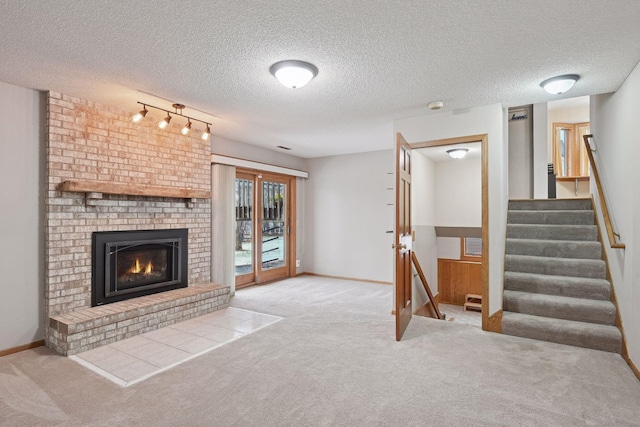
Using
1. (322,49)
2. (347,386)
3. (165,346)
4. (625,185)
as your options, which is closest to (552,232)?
(625,185)

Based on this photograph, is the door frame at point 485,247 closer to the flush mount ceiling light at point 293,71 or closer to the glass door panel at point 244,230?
the flush mount ceiling light at point 293,71

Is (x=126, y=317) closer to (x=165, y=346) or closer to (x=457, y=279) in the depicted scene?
(x=165, y=346)

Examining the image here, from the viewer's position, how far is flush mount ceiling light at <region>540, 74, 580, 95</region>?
298 centimetres

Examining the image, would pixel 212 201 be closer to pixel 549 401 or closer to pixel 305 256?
pixel 305 256

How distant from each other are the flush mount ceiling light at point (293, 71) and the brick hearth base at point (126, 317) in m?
2.75

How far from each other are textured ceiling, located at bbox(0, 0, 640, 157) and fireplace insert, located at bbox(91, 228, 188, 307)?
1546mm

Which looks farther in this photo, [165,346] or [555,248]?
[555,248]

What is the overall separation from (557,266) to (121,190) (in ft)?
16.2

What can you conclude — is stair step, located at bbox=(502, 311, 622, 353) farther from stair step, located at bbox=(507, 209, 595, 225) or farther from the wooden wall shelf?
the wooden wall shelf

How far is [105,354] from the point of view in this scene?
308 centimetres

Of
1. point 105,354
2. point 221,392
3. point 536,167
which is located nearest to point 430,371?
point 221,392

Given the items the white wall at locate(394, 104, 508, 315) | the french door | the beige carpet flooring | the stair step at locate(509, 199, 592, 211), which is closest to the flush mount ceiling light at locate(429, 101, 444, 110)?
the white wall at locate(394, 104, 508, 315)

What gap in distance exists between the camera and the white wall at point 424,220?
5.03 meters

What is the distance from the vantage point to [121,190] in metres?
3.71
